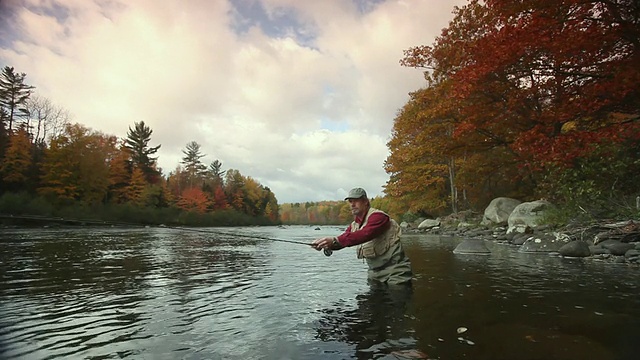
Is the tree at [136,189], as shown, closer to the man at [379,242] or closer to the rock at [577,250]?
the man at [379,242]

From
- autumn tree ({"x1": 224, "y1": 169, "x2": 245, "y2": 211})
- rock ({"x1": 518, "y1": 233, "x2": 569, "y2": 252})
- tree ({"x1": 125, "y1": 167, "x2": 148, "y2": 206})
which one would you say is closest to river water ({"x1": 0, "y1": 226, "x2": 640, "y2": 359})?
rock ({"x1": 518, "y1": 233, "x2": 569, "y2": 252})

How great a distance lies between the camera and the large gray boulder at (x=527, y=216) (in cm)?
1650

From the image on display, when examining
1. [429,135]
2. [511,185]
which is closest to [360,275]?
[429,135]

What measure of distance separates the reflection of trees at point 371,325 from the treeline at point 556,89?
9169 mm

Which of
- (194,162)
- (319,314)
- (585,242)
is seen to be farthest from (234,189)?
(319,314)

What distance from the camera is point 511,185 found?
26.7 metres

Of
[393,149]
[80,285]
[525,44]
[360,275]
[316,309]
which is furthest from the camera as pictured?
[393,149]

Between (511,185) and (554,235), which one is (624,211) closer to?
(554,235)

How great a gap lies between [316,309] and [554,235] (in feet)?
35.7

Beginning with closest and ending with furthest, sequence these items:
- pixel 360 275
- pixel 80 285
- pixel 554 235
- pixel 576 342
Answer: pixel 576 342
pixel 80 285
pixel 360 275
pixel 554 235

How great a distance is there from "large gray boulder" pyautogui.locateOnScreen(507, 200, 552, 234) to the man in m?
12.6

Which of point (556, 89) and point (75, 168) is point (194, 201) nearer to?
point (75, 168)

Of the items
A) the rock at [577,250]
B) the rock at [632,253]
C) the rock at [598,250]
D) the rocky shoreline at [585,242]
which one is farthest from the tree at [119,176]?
the rock at [632,253]

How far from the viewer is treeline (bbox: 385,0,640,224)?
10781 millimetres
